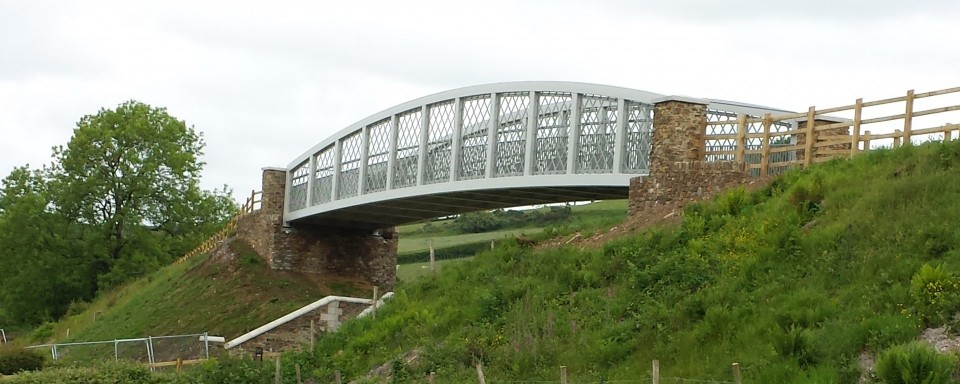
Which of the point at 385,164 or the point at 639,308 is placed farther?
the point at 385,164

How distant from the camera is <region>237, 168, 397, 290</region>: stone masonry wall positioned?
47.3 m

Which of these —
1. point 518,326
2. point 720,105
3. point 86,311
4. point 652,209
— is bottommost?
point 86,311

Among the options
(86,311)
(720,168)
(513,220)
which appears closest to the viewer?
(720,168)

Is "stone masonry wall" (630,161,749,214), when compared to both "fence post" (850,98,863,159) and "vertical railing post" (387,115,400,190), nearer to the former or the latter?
"fence post" (850,98,863,159)

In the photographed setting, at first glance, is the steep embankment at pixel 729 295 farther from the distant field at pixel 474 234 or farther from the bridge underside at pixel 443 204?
the distant field at pixel 474 234

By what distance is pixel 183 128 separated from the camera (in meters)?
60.9

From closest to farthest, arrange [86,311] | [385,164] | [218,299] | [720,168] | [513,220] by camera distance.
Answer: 1. [720,168]
2. [385,164]
3. [218,299]
4. [86,311]
5. [513,220]

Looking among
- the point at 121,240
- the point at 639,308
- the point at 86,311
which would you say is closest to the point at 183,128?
the point at 121,240

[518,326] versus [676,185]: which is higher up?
[676,185]

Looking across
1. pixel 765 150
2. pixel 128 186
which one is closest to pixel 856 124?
pixel 765 150

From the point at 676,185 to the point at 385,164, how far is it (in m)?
14.3

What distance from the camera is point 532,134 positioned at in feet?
113

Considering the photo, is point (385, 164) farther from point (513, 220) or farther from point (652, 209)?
point (513, 220)

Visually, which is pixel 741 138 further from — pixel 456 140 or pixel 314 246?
pixel 314 246
